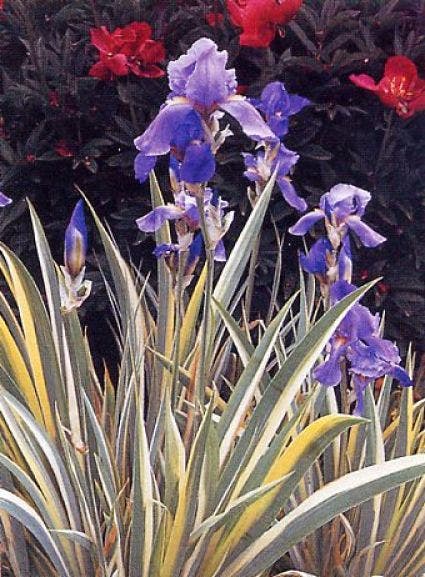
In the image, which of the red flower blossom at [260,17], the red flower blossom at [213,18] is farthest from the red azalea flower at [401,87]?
the red flower blossom at [213,18]

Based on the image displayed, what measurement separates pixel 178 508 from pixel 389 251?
1.23m

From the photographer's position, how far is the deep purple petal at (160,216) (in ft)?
4.06

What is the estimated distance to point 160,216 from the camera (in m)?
1.26

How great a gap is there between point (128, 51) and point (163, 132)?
104cm

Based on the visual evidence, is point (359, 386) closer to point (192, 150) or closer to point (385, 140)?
point (192, 150)

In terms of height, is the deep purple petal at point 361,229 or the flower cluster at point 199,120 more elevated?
the flower cluster at point 199,120

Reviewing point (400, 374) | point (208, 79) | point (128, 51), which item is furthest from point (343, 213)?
point (128, 51)

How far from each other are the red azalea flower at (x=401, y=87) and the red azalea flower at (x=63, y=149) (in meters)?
0.76

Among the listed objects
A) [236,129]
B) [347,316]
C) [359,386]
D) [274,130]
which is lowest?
[359,386]

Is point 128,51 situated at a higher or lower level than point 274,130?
higher

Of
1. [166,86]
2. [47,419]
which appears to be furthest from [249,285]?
[166,86]

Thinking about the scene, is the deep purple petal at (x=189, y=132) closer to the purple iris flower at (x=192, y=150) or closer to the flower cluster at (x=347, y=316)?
the purple iris flower at (x=192, y=150)

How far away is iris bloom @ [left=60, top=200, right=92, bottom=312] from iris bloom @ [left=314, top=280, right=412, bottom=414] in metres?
0.38

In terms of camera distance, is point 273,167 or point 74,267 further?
point 273,167
